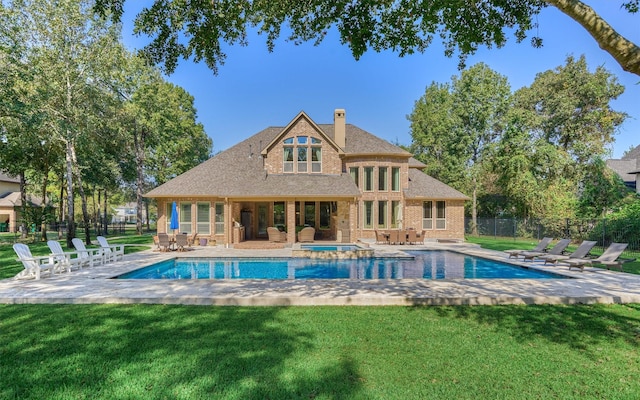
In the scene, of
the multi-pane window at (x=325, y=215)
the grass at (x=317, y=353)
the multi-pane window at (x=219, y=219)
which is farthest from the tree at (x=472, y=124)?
the grass at (x=317, y=353)

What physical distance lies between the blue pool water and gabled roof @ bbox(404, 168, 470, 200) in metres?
8.52

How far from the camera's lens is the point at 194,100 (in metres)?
45.2

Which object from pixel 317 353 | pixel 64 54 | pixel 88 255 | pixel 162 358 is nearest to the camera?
pixel 162 358

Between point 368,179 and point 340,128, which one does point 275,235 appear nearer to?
point 368,179

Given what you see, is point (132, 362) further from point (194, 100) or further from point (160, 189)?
point (194, 100)

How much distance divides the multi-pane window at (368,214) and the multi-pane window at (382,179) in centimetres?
142

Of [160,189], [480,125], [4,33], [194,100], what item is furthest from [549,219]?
[194,100]

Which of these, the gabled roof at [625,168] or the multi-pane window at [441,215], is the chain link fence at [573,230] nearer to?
the multi-pane window at [441,215]

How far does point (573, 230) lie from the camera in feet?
78.4

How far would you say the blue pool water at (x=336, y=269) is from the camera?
1254 centimetres

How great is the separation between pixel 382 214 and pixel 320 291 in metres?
17.2

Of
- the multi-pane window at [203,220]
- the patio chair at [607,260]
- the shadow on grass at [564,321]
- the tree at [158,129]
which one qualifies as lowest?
the shadow on grass at [564,321]

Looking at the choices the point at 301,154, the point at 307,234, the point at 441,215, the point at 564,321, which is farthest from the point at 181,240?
the point at 441,215

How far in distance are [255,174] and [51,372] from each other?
1983 centimetres
